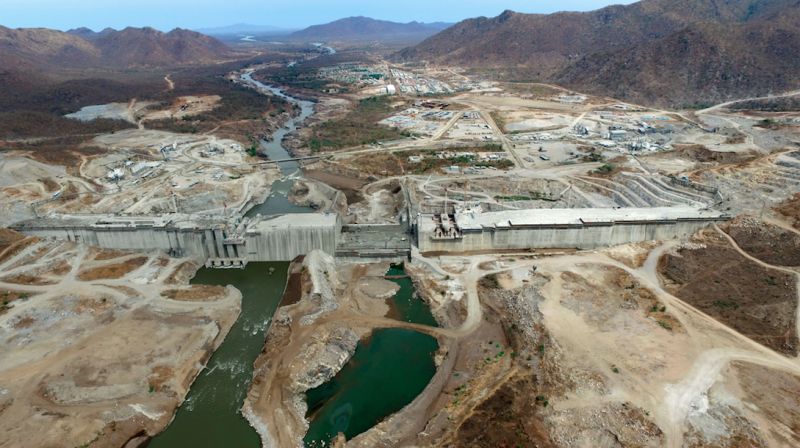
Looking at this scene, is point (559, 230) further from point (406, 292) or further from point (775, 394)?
point (775, 394)

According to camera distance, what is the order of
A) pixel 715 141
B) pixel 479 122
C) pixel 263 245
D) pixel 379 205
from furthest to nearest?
pixel 479 122
pixel 715 141
pixel 379 205
pixel 263 245

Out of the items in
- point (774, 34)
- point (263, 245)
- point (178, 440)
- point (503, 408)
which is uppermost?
point (774, 34)

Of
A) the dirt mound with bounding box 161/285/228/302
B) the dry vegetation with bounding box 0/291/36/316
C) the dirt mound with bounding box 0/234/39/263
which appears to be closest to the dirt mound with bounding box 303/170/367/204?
the dirt mound with bounding box 161/285/228/302

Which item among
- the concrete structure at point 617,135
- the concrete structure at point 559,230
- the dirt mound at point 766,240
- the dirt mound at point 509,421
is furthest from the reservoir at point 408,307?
the concrete structure at point 617,135

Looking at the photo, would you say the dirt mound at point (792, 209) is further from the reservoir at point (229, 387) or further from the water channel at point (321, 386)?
the reservoir at point (229, 387)

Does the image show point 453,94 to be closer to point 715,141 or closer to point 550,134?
point 550,134

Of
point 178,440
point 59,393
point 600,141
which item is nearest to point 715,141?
point 600,141

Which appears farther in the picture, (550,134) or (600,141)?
(550,134)

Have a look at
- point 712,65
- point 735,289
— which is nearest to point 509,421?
point 735,289
